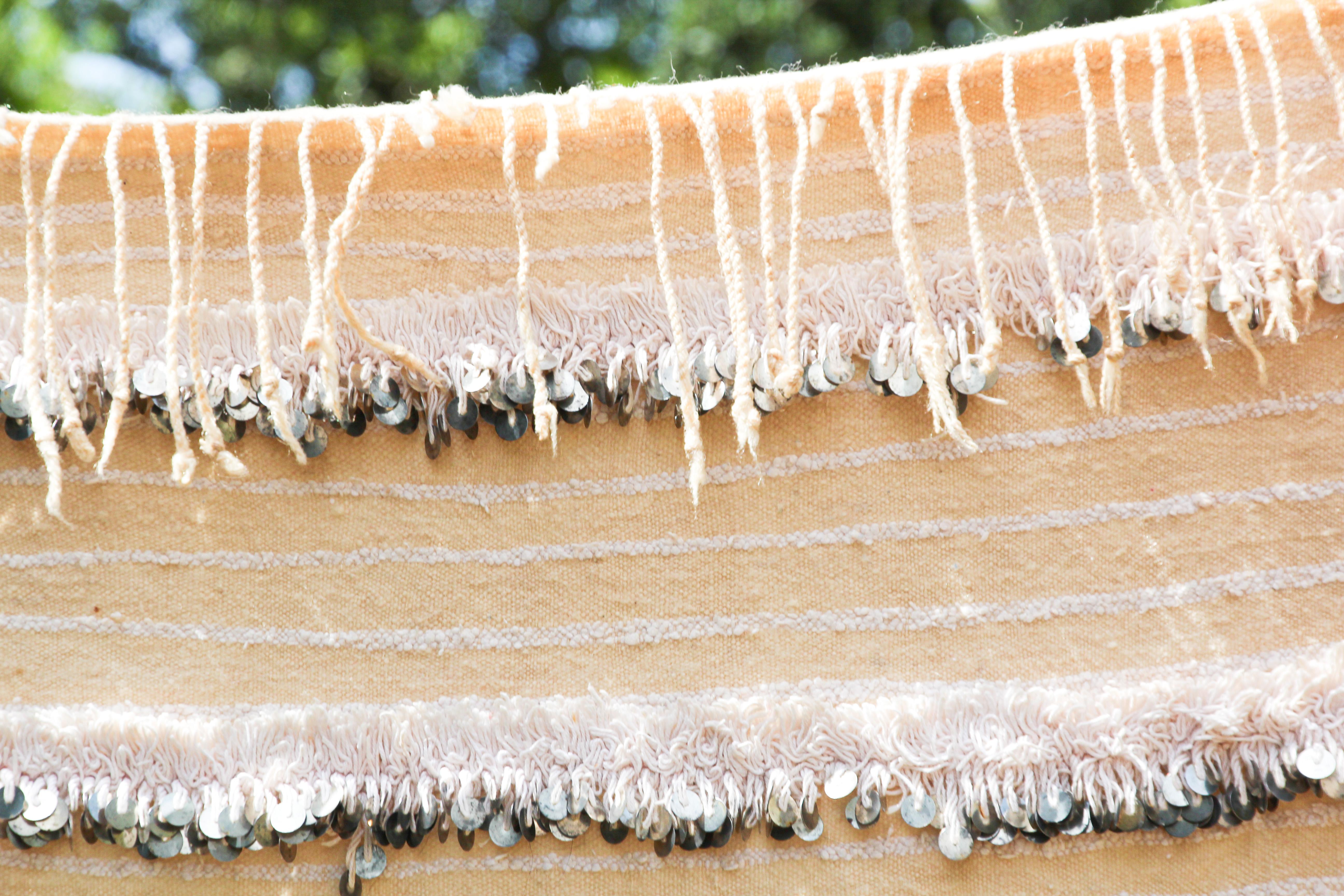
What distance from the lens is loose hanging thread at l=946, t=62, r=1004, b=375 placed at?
487 mm

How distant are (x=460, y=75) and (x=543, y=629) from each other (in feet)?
2.65

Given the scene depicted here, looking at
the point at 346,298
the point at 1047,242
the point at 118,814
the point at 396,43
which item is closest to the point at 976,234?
the point at 1047,242

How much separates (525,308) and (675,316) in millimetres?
85

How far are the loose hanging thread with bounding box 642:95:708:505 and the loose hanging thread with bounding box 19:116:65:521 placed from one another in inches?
13.3

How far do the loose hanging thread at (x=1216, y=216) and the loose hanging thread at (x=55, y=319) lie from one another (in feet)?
2.02

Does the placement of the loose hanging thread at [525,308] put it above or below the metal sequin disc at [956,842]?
above

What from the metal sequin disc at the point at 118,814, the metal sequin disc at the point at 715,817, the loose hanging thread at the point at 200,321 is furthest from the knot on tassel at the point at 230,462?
the metal sequin disc at the point at 715,817

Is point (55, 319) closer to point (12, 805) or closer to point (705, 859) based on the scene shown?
point (12, 805)

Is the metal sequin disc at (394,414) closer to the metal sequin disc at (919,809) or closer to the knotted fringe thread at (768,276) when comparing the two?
the knotted fringe thread at (768,276)

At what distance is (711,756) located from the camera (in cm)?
52

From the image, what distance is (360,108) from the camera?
1.77 ft

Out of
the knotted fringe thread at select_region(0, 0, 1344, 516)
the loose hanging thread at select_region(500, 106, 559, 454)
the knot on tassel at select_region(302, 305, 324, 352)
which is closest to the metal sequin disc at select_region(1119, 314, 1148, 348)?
the knotted fringe thread at select_region(0, 0, 1344, 516)

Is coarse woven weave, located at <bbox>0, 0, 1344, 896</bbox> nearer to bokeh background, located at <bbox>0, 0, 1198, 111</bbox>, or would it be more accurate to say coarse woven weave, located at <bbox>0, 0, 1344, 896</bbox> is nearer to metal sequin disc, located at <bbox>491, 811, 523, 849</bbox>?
metal sequin disc, located at <bbox>491, 811, 523, 849</bbox>

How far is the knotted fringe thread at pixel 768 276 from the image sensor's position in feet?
1.58
